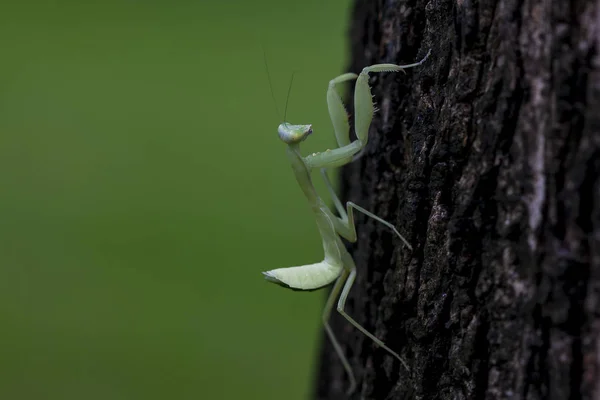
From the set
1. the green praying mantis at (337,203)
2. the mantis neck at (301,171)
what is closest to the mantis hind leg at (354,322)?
the green praying mantis at (337,203)

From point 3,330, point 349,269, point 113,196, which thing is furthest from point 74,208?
point 349,269

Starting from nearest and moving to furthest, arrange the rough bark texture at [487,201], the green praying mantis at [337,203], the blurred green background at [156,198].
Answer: the rough bark texture at [487,201] → the green praying mantis at [337,203] → the blurred green background at [156,198]

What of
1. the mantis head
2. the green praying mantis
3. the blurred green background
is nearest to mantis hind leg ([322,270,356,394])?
the green praying mantis

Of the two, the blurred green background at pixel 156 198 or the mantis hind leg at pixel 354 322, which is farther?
the blurred green background at pixel 156 198

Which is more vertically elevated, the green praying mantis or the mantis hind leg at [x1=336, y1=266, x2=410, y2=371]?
the green praying mantis

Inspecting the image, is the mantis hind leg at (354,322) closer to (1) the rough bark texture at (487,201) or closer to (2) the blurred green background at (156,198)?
(1) the rough bark texture at (487,201)

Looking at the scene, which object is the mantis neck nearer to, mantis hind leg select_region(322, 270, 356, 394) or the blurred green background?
mantis hind leg select_region(322, 270, 356, 394)

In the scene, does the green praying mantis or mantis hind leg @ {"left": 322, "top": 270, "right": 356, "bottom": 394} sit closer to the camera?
the green praying mantis

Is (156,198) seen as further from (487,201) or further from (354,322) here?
(487,201)
